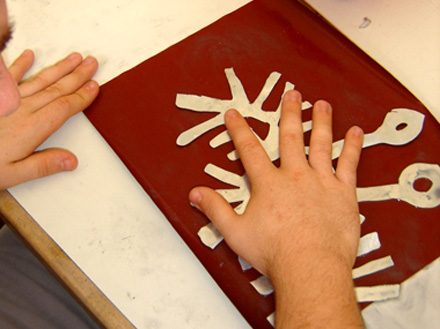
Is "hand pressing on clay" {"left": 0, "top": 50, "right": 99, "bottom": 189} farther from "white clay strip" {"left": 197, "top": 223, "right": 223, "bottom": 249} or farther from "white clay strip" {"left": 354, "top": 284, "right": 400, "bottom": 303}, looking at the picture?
"white clay strip" {"left": 354, "top": 284, "right": 400, "bottom": 303}

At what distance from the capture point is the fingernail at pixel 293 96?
2.16 feet

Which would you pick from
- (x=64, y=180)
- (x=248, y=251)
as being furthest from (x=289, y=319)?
(x=64, y=180)

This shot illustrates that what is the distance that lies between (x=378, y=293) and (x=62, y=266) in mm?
346

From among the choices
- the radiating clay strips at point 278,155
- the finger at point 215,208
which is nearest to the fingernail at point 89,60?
the radiating clay strips at point 278,155

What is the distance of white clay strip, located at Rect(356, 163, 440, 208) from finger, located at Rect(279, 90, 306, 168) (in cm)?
8

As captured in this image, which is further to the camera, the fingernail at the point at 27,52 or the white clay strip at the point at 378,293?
the fingernail at the point at 27,52

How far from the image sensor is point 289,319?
0.53 metres

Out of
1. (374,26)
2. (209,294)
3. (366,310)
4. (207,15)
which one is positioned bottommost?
(366,310)

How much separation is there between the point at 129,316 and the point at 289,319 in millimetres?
172

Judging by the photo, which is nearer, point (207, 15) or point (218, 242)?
point (218, 242)

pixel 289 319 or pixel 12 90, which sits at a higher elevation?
pixel 12 90

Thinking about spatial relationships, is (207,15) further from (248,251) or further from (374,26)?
(248,251)

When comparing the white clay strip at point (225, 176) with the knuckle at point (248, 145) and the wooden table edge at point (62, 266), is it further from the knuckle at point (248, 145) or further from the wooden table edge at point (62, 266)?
the wooden table edge at point (62, 266)

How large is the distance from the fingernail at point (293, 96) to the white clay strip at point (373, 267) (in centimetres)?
22
